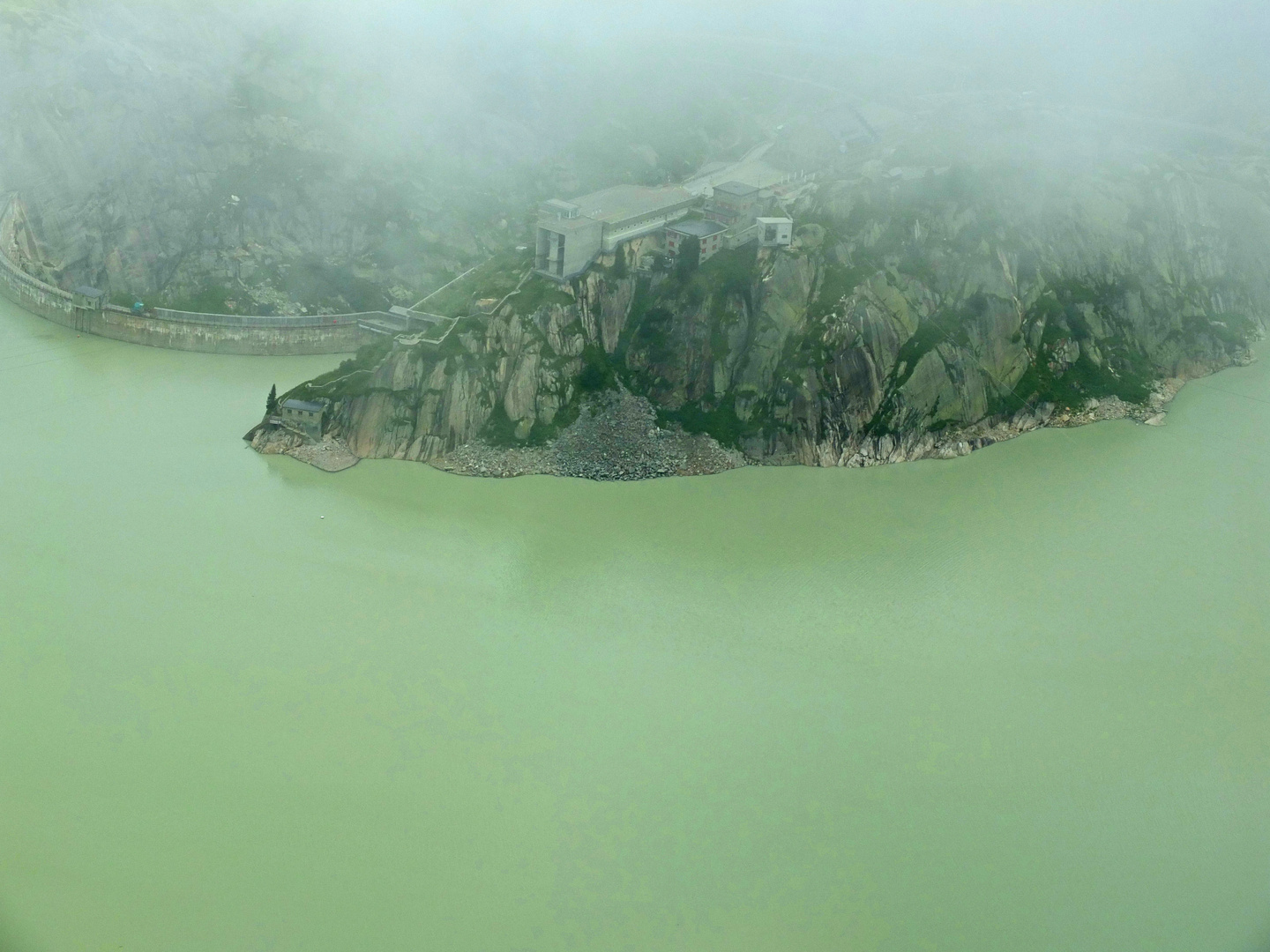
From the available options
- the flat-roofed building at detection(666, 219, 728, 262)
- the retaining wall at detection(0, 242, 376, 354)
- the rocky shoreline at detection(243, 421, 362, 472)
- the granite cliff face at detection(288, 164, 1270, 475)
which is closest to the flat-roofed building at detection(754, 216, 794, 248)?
the granite cliff face at detection(288, 164, 1270, 475)

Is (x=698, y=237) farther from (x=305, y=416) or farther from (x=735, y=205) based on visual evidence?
(x=305, y=416)

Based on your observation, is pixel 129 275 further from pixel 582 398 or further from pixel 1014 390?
pixel 1014 390

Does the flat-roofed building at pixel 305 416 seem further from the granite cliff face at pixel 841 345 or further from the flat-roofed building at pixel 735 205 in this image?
A: the flat-roofed building at pixel 735 205

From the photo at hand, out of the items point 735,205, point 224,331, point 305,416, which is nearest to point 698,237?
point 735,205

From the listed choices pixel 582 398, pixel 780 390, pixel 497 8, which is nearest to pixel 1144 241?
pixel 780 390

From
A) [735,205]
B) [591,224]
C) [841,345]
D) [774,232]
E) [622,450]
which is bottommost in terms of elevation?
[622,450]

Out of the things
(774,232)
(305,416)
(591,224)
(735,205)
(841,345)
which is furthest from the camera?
(735,205)
